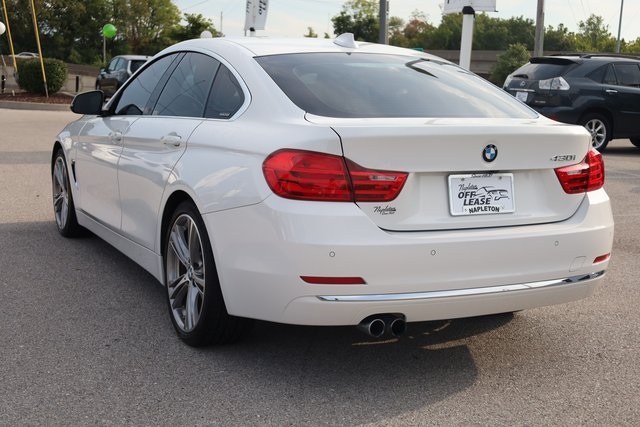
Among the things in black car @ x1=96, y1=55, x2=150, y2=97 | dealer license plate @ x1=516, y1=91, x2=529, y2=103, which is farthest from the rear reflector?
black car @ x1=96, y1=55, x2=150, y2=97

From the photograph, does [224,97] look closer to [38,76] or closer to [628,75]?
[628,75]

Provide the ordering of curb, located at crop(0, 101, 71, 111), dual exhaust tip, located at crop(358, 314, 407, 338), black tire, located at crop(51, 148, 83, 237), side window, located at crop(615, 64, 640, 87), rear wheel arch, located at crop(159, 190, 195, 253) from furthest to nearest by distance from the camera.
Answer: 1. curb, located at crop(0, 101, 71, 111)
2. side window, located at crop(615, 64, 640, 87)
3. black tire, located at crop(51, 148, 83, 237)
4. rear wheel arch, located at crop(159, 190, 195, 253)
5. dual exhaust tip, located at crop(358, 314, 407, 338)

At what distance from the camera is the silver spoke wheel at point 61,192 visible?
708cm

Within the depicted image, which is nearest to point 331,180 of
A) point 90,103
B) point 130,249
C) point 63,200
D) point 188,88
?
point 188,88

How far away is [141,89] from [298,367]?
247 cm

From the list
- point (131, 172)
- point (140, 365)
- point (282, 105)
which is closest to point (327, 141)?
point (282, 105)

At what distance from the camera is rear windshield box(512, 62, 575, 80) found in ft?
53.5

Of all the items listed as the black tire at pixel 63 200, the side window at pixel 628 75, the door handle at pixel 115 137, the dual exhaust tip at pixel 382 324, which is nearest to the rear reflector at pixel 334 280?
the dual exhaust tip at pixel 382 324

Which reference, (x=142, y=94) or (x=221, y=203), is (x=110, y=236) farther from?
(x=221, y=203)

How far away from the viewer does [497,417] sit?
3688 mm

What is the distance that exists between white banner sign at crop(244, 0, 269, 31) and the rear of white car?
50.1ft

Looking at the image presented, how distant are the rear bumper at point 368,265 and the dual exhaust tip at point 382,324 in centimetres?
6

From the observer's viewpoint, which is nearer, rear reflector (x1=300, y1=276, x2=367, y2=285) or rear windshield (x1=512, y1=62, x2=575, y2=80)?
rear reflector (x1=300, y1=276, x2=367, y2=285)

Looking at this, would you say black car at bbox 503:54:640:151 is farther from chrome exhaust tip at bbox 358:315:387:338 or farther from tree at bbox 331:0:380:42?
tree at bbox 331:0:380:42
